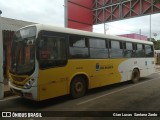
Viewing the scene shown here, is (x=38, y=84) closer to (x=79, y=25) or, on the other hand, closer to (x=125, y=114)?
(x=125, y=114)

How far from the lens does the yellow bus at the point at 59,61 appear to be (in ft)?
25.5

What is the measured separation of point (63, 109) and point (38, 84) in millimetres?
1173

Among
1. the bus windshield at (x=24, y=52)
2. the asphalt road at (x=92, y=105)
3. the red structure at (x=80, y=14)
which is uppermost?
the red structure at (x=80, y=14)

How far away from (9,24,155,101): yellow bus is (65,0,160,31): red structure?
5.10 meters

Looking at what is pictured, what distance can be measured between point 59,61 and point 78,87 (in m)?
1.60

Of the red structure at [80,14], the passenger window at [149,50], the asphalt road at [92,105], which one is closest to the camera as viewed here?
the asphalt road at [92,105]

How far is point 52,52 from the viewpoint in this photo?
8234mm

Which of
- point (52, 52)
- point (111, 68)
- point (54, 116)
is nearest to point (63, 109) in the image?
point (54, 116)

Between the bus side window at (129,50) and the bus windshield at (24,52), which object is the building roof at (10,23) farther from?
the bus side window at (129,50)

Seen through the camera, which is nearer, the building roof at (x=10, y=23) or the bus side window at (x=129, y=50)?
the bus side window at (x=129, y=50)

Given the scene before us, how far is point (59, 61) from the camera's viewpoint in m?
8.45

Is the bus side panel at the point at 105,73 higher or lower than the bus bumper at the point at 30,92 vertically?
higher

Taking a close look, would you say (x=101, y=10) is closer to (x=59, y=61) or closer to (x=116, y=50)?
(x=116, y=50)

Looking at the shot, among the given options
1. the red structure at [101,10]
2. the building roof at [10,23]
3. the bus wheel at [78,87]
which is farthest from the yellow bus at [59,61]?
the building roof at [10,23]
